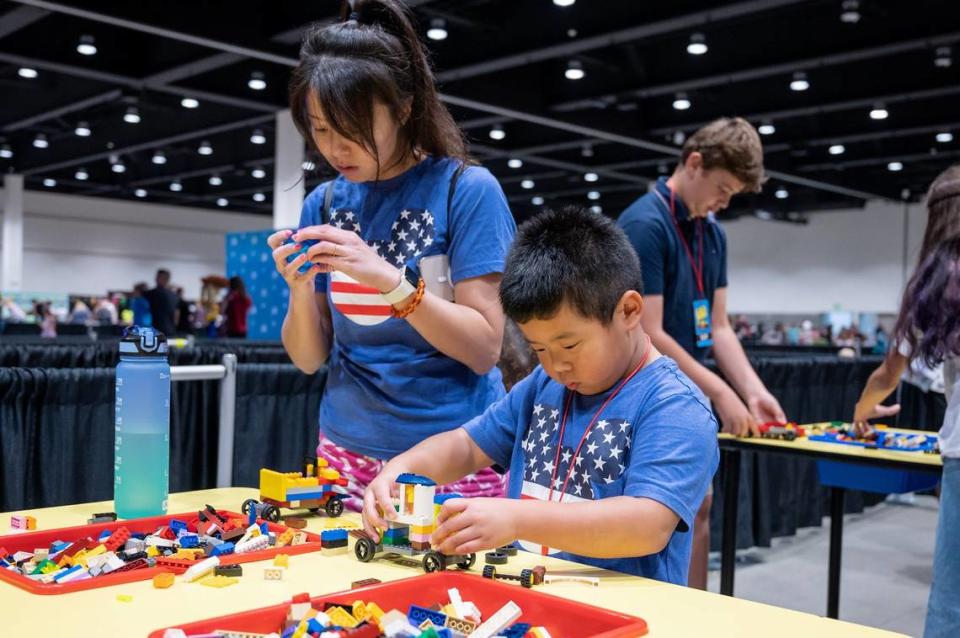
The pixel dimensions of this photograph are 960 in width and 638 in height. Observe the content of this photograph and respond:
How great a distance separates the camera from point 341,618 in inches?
36.1

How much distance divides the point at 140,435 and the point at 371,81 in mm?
651

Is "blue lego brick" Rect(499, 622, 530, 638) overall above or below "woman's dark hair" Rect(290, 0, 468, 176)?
below

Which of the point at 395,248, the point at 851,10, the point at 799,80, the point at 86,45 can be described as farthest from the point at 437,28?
the point at 395,248

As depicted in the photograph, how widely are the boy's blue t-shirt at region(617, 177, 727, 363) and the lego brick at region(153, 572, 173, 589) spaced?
1734 mm

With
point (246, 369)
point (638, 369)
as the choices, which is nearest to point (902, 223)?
point (246, 369)

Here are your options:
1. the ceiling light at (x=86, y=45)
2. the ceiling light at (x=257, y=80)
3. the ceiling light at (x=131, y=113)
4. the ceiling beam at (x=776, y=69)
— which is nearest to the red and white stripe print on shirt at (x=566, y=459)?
the ceiling beam at (x=776, y=69)

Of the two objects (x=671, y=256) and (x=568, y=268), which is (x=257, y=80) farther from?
(x=568, y=268)

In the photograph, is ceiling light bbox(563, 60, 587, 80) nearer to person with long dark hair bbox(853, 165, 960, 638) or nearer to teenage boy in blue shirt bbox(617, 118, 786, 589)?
teenage boy in blue shirt bbox(617, 118, 786, 589)

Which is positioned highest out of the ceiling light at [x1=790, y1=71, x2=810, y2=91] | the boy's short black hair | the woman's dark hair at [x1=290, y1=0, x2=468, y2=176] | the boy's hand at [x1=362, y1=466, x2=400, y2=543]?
the ceiling light at [x1=790, y1=71, x2=810, y2=91]

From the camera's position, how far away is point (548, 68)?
33.5ft

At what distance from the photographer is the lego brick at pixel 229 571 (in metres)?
1.10

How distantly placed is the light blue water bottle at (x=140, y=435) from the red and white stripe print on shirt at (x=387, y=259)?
12.6 inches

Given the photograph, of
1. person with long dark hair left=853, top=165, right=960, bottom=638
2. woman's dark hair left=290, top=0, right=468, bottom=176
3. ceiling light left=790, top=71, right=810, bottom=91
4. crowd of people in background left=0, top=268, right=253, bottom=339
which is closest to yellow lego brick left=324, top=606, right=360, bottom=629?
woman's dark hair left=290, top=0, right=468, bottom=176

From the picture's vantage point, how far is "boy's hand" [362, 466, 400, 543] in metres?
1.25
